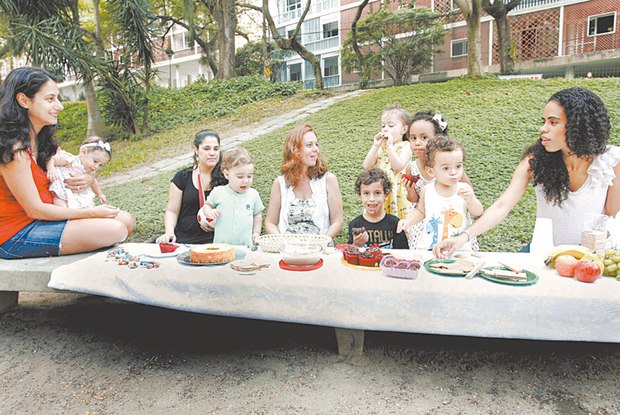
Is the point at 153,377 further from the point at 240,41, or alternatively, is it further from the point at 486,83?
the point at 240,41

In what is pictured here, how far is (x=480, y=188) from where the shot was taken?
555cm

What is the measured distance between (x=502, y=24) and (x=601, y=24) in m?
6.96

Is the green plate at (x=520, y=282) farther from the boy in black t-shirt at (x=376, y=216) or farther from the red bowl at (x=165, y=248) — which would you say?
the red bowl at (x=165, y=248)

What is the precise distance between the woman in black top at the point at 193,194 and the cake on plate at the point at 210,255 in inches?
40.5

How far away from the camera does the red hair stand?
11.1 feet

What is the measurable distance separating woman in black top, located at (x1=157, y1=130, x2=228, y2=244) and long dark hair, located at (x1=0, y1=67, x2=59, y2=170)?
3.47ft

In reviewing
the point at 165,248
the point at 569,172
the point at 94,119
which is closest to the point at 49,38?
the point at 94,119

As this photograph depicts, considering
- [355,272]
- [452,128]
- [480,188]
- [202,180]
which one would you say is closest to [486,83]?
[452,128]

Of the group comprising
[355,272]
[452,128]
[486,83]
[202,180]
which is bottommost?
[355,272]

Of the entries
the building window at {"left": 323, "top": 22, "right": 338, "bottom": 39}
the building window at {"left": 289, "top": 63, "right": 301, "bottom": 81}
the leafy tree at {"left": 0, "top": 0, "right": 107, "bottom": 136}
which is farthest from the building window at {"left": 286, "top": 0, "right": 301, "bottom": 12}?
the leafy tree at {"left": 0, "top": 0, "right": 107, "bottom": 136}

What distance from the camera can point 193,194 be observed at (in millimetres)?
3611

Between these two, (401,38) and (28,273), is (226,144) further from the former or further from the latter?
(401,38)

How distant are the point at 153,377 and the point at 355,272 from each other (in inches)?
50.1

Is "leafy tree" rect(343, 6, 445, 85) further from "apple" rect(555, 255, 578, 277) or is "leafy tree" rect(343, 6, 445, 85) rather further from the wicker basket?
"apple" rect(555, 255, 578, 277)
